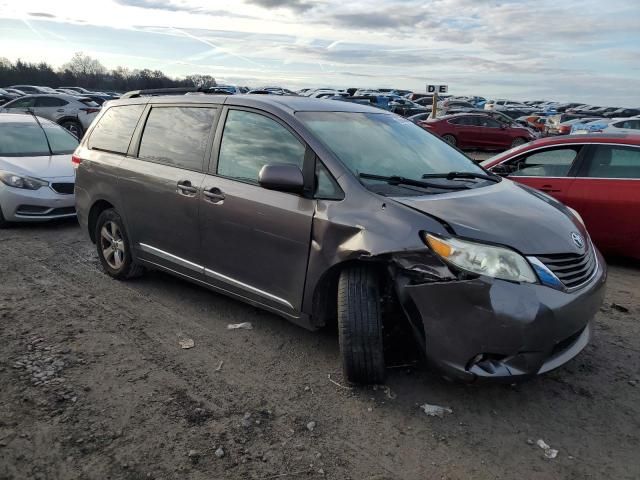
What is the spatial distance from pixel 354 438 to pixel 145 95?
3890 millimetres

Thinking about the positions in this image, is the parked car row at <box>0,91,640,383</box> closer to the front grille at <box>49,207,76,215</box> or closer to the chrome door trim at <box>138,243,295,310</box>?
the chrome door trim at <box>138,243,295,310</box>

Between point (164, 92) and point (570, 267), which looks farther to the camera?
point (164, 92)

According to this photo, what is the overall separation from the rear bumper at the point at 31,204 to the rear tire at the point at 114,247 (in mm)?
2431

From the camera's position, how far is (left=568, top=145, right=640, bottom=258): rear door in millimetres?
5754

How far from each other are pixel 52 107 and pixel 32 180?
13.0 meters

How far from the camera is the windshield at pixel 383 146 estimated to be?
12.1ft

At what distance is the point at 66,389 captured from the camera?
332 cm

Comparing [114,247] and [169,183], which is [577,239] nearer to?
[169,183]

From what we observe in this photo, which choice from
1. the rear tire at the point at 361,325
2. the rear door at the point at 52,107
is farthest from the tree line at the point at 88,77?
the rear tire at the point at 361,325

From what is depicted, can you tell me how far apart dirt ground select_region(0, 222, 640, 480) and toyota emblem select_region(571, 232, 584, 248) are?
897 millimetres

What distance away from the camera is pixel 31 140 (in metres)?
8.43

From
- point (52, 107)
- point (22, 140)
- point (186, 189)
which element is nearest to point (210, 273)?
point (186, 189)

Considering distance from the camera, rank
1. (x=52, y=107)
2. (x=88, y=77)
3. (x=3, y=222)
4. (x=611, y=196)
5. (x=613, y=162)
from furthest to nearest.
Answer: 1. (x=88, y=77)
2. (x=52, y=107)
3. (x=3, y=222)
4. (x=613, y=162)
5. (x=611, y=196)

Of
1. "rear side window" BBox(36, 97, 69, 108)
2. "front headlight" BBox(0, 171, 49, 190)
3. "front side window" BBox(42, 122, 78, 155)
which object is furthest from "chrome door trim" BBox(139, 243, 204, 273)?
"rear side window" BBox(36, 97, 69, 108)
